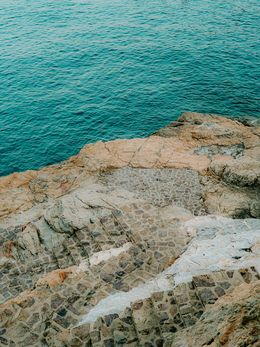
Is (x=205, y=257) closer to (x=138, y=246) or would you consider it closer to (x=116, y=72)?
(x=138, y=246)

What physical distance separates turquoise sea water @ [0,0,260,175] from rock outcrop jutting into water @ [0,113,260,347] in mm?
6623

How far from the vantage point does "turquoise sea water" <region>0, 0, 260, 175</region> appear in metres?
27.6

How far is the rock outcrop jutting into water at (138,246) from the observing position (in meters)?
8.56

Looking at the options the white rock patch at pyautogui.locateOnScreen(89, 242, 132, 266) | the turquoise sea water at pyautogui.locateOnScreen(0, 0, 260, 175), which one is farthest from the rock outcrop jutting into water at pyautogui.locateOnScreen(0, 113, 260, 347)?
the turquoise sea water at pyautogui.locateOnScreen(0, 0, 260, 175)

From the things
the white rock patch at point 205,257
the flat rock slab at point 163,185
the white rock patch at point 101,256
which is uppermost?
the white rock patch at point 205,257

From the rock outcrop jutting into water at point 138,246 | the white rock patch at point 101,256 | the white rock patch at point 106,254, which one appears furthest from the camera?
the white rock patch at point 106,254

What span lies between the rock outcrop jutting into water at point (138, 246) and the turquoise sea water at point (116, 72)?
662cm

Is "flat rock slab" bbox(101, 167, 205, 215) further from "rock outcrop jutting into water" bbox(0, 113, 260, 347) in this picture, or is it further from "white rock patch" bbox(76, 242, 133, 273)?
"white rock patch" bbox(76, 242, 133, 273)

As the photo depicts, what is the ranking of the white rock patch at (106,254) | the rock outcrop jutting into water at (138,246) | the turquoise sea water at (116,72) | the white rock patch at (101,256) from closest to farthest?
the rock outcrop jutting into water at (138,246) < the white rock patch at (101,256) < the white rock patch at (106,254) < the turquoise sea water at (116,72)

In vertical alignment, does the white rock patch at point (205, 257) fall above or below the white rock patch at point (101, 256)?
above

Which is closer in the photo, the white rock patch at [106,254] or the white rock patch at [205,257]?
the white rock patch at [205,257]

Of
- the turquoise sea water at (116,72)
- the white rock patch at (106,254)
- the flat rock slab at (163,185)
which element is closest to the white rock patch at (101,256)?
the white rock patch at (106,254)

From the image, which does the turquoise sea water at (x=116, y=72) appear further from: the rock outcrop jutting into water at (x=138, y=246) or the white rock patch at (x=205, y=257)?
the white rock patch at (x=205, y=257)

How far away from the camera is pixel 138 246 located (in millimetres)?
12398
